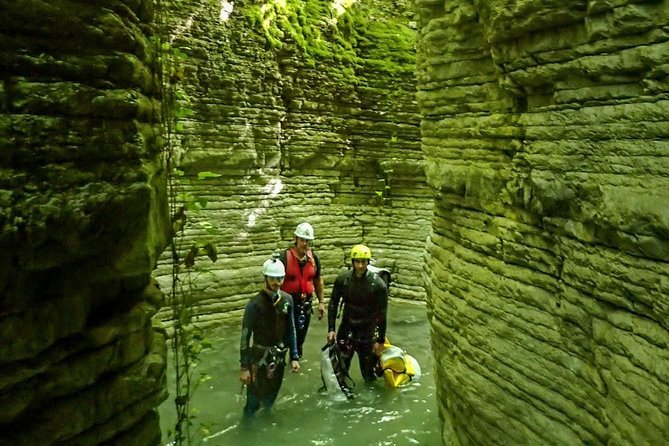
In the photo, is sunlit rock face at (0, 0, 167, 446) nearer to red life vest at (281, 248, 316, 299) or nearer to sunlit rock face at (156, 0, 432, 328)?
red life vest at (281, 248, 316, 299)

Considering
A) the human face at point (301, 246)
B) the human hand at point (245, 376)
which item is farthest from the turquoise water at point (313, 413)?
the human face at point (301, 246)

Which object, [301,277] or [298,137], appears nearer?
[301,277]

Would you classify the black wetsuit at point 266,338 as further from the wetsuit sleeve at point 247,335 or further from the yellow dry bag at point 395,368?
the yellow dry bag at point 395,368

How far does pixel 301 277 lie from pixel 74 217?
6202 millimetres

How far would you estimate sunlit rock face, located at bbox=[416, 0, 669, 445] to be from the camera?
3.28 meters

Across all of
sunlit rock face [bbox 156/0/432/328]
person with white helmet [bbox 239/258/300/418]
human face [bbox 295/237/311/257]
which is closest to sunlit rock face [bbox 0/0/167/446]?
person with white helmet [bbox 239/258/300/418]

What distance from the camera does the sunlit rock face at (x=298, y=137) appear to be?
1121cm

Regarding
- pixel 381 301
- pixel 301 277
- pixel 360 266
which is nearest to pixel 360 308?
pixel 381 301

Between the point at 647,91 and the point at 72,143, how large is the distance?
3.16 metres

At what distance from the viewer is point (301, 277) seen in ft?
28.3

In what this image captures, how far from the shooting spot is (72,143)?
8.51ft

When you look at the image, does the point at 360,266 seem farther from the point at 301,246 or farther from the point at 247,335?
the point at 247,335

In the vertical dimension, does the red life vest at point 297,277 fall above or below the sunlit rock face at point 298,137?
below

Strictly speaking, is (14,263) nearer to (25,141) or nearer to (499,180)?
(25,141)
